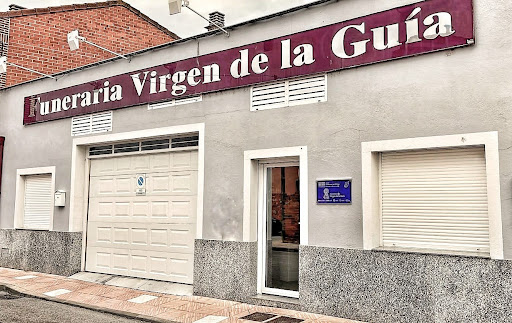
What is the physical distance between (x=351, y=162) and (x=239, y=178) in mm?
1962

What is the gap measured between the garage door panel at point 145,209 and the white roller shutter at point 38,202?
1.46 m

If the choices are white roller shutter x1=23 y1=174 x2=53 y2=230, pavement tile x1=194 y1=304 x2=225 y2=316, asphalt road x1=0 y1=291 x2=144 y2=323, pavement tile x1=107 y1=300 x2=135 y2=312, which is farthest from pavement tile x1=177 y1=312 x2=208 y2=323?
white roller shutter x1=23 y1=174 x2=53 y2=230

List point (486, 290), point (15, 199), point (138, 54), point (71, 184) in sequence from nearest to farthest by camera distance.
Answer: point (486, 290) < point (138, 54) < point (71, 184) < point (15, 199)

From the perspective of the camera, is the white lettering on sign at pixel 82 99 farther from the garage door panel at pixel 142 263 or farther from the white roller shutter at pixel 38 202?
the garage door panel at pixel 142 263

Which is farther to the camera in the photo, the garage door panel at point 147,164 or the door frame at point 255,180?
the garage door panel at point 147,164

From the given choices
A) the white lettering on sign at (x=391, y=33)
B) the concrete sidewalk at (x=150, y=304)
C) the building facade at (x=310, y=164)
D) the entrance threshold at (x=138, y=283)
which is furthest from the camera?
the entrance threshold at (x=138, y=283)

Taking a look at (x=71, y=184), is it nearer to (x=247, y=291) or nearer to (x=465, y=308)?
(x=247, y=291)

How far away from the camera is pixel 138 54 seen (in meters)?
9.37

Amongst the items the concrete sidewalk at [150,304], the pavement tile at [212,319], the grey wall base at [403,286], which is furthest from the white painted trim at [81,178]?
the grey wall base at [403,286]

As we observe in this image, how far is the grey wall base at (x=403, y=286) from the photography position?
536 cm

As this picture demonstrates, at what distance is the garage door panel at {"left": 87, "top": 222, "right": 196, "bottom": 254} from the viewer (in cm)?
858

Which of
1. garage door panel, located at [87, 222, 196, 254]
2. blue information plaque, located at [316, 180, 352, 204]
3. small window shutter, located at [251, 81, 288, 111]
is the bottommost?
garage door panel, located at [87, 222, 196, 254]

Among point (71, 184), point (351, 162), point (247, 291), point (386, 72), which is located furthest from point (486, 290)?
point (71, 184)

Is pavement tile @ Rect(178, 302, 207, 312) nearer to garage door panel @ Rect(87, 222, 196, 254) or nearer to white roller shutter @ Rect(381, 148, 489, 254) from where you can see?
garage door panel @ Rect(87, 222, 196, 254)
